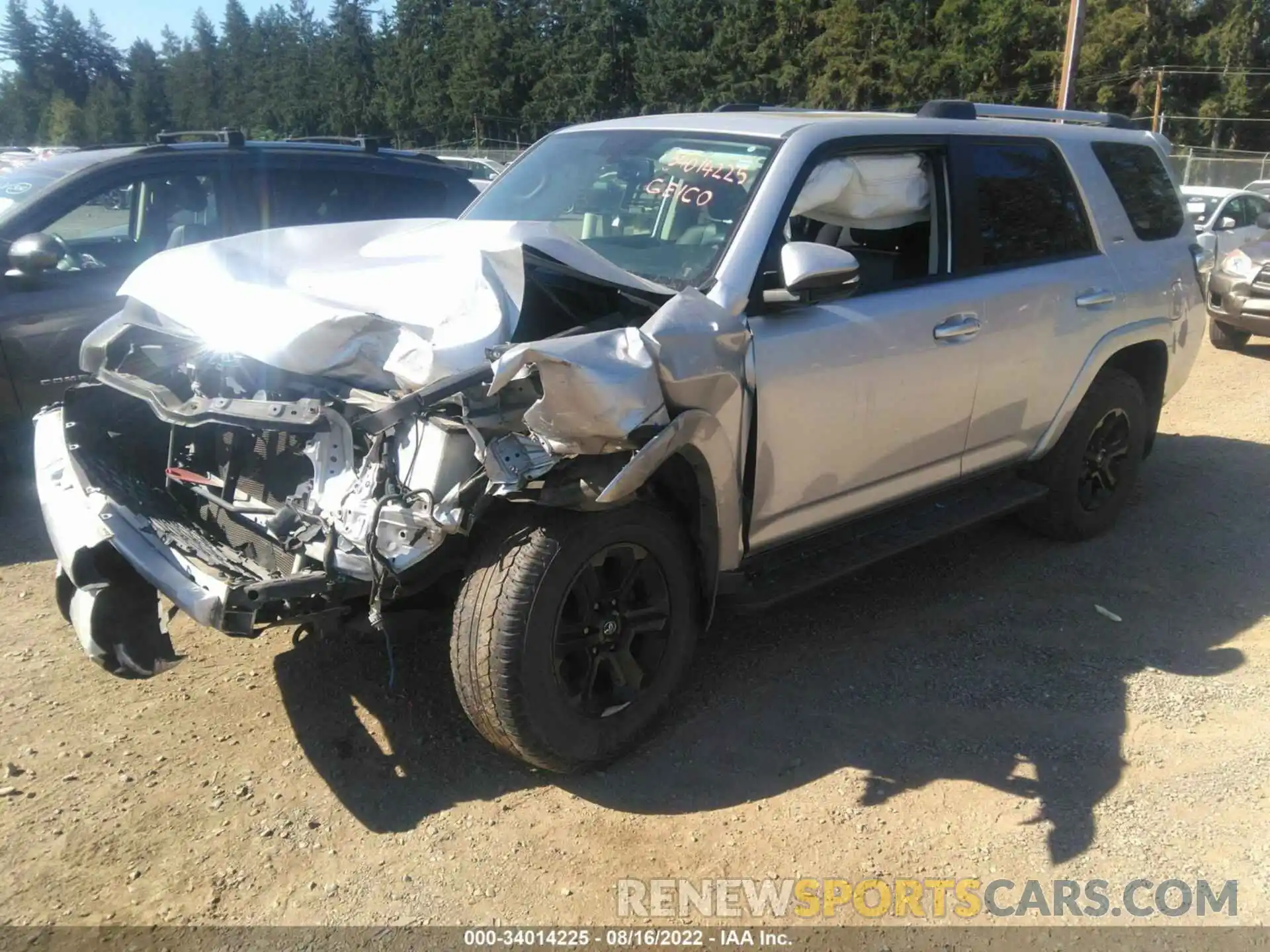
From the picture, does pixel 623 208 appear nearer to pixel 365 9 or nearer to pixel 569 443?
pixel 569 443

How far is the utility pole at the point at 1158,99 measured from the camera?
39713 millimetres

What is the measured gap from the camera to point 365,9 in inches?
3688

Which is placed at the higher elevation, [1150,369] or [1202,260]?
[1202,260]

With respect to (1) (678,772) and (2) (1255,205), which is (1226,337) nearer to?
(2) (1255,205)

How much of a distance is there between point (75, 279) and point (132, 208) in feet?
1.94

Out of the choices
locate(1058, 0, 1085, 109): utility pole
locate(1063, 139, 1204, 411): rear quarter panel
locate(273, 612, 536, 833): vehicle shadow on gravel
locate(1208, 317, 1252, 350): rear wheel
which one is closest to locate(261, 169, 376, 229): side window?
locate(273, 612, 536, 833): vehicle shadow on gravel

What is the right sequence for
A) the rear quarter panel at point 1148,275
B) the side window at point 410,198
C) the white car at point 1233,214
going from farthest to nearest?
the white car at point 1233,214, the side window at point 410,198, the rear quarter panel at point 1148,275

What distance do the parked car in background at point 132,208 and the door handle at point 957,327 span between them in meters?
3.73

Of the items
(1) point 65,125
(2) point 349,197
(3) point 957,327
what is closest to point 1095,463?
(3) point 957,327

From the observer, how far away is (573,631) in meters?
3.15

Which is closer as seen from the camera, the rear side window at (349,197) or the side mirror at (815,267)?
the side mirror at (815,267)

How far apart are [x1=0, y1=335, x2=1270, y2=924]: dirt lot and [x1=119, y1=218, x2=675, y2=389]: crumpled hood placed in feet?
2.99

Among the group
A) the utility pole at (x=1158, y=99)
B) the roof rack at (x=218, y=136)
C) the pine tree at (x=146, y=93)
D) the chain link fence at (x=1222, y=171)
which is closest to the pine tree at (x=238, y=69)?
the pine tree at (x=146, y=93)

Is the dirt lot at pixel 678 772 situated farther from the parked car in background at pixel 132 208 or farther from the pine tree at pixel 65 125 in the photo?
the pine tree at pixel 65 125
